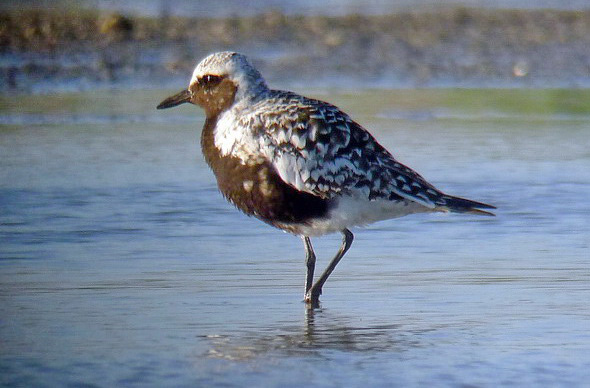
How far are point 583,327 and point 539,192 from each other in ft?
9.83

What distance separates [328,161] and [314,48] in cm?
907

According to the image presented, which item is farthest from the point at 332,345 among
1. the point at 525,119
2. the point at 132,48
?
the point at 132,48

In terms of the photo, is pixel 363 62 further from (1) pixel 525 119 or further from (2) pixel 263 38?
(1) pixel 525 119

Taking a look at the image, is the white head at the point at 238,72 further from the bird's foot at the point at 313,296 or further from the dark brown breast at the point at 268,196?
the bird's foot at the point at 313,296

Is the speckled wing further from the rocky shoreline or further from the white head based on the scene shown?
the rocky shoreline

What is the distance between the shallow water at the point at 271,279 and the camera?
4.91m

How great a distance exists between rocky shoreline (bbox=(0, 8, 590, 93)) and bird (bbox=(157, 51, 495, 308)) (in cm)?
712

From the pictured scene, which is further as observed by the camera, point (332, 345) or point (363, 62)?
point (363, 62)

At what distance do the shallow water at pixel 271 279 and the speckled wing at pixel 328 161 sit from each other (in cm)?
45

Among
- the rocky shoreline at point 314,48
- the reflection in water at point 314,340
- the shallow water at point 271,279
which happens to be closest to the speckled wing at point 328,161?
the shallow water at point 271,279

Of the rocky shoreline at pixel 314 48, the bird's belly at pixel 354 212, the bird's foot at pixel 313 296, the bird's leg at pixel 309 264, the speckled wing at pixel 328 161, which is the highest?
the rocky shoreline at pixel 314 48

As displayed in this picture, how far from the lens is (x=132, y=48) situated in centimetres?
1513

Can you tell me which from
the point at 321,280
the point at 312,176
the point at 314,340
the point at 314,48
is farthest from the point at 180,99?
the point at 314,48

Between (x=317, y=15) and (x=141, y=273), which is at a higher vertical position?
(x=317, y=15)
